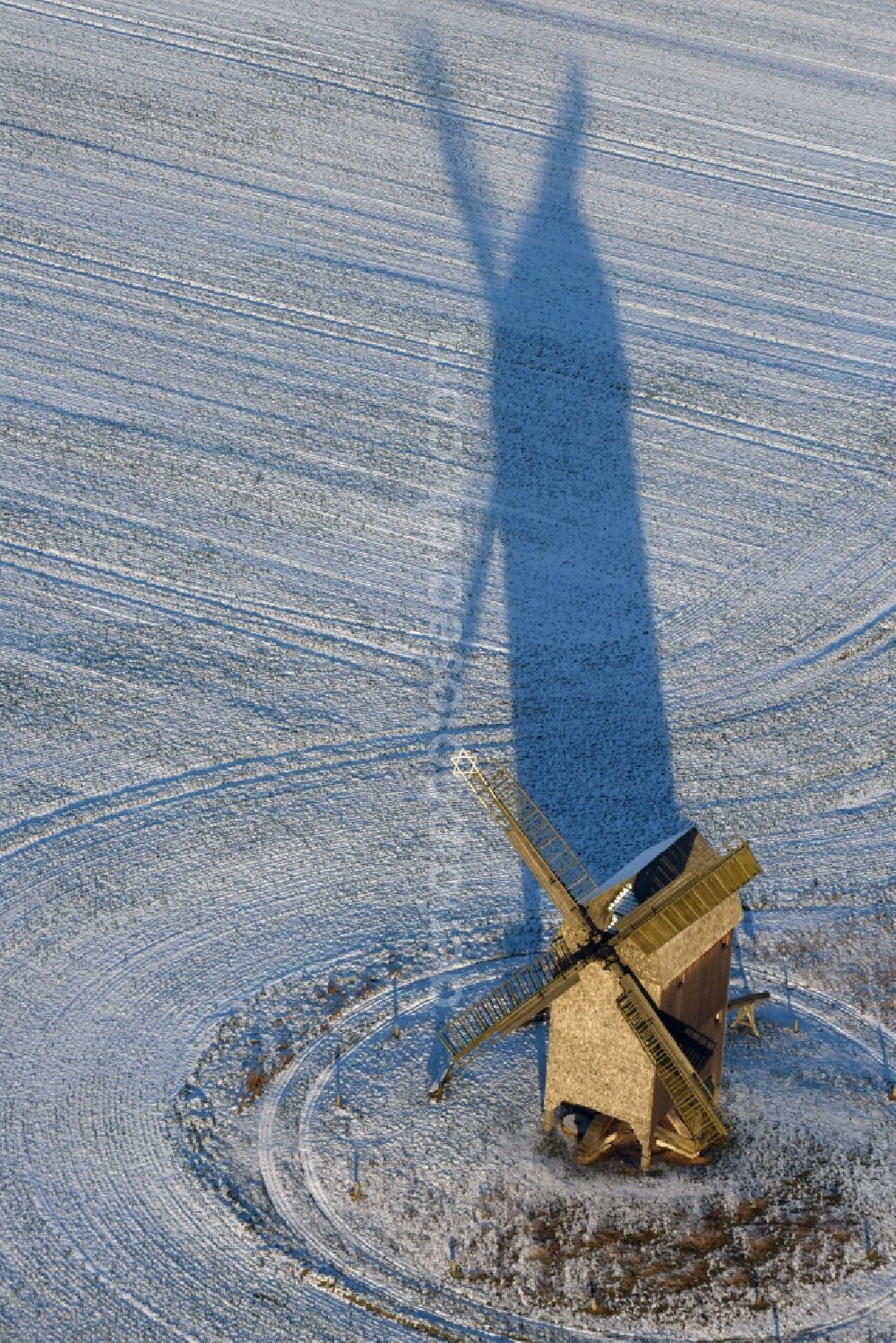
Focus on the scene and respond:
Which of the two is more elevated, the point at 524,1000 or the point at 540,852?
the point at 540,852

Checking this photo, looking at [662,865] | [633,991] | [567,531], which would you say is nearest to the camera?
[633,991]

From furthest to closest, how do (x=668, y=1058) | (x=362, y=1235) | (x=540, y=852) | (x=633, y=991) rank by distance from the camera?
(x=362, y=1235)
(x=540, y=852)
(x=668, y=1058)
(x=633, y=991)

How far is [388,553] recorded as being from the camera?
3922cm

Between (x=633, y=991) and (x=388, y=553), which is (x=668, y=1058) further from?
(x=388, y=553)

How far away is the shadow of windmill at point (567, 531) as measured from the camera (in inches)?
1310

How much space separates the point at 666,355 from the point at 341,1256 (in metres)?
28.4

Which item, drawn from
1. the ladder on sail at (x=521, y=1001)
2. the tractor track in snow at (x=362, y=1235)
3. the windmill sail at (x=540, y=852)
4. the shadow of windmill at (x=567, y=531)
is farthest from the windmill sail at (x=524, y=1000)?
the shadow of windmill at (x=567, y=531)

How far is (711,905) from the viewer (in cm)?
2378

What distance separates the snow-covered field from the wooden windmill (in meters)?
1.15

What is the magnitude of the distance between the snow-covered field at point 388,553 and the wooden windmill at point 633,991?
3.78 ft

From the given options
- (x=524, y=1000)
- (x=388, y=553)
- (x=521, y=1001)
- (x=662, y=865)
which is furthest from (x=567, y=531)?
(x=524, y=1000)

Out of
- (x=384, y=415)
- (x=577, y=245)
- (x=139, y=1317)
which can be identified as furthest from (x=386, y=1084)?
(x=577, y=245)

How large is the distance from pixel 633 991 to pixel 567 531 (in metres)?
18.2

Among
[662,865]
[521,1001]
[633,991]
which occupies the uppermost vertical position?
[662,865]
